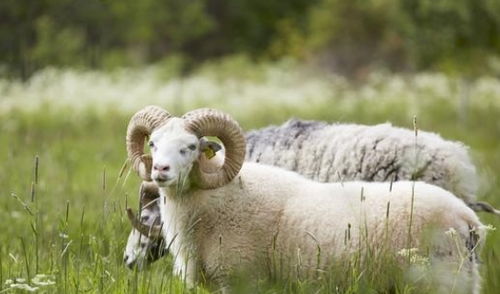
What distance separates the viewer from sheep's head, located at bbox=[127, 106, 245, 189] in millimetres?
6777

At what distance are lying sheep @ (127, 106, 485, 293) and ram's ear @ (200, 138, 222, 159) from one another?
2.2 inches

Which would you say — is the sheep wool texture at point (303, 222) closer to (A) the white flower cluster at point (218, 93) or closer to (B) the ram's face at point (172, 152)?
(B) the ram's face at point (172, 152)

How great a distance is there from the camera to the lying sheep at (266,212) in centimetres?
630

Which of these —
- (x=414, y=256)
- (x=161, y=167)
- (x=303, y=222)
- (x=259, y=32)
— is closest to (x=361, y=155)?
(x=303, y=222)

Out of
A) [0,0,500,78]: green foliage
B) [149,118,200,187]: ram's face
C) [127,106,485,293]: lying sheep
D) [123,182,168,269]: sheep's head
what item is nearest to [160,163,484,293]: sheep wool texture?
[127,106,485,293]: lying sheep

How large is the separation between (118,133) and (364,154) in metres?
12.4

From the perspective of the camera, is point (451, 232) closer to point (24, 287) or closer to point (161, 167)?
point (161, 167)

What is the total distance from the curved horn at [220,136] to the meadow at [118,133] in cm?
57

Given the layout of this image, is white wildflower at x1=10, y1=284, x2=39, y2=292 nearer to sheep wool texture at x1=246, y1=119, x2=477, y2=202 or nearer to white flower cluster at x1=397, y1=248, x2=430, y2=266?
white flower cluster at x1=397, y1=248, x2=430, y2=266

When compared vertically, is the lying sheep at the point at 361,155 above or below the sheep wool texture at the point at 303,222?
above

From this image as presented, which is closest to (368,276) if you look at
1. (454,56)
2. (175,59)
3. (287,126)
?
(287,126)

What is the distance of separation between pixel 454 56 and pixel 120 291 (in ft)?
58.6

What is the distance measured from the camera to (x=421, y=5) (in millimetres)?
23031

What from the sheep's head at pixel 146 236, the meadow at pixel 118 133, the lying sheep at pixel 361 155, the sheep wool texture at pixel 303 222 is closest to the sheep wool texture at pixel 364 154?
the lying sheep at pixel 361 155
